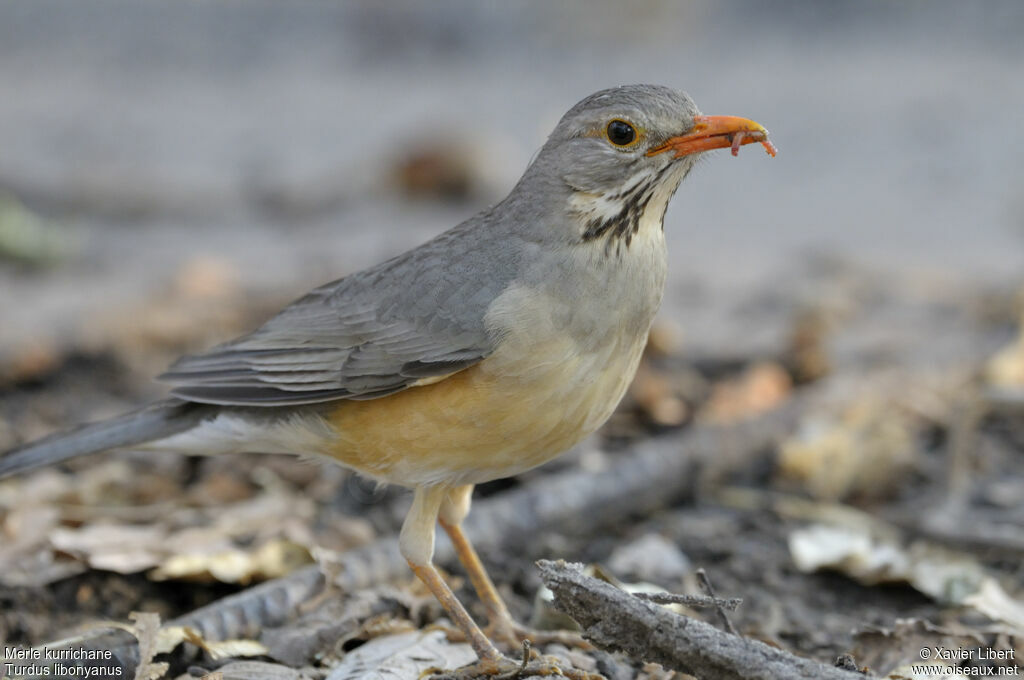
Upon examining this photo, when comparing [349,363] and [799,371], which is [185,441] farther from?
[799,371]

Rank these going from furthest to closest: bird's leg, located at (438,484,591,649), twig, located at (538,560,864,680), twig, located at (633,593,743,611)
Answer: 1. bird's leg, located at (438,484,591,649)
2. twig, located at (633,593,743,611)
3. twig, located at (538,560,864,680)

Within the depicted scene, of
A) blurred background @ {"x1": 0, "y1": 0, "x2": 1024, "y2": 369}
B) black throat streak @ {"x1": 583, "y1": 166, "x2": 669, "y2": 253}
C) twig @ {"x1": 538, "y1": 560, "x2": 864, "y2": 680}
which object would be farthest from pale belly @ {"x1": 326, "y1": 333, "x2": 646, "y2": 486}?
blurred background @ {"x1": 0, "y1": 0, "x2": 1024, "y2": 369}

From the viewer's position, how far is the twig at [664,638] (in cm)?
384

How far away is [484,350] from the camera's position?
4.84m

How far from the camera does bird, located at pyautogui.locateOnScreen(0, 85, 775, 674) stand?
4.81m

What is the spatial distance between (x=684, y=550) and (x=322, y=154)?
10803mm

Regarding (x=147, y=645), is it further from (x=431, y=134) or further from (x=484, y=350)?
(x=431, y=134)


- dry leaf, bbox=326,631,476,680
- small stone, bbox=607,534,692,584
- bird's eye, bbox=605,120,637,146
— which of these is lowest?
small stone, bbox=607,534,692,584

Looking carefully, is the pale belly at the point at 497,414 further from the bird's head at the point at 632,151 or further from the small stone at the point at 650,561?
the small stone at the point at 650,561

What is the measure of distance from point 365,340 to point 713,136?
5.96 feet

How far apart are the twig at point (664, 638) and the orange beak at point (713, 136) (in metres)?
1.88

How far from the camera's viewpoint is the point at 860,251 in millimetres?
12094

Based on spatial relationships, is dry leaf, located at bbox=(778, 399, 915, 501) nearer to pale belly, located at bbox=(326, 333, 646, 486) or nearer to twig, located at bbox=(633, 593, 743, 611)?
pale belly, located at bbox=(326, 333, 646, 486)

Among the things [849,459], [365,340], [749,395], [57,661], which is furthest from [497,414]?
[749,395]
